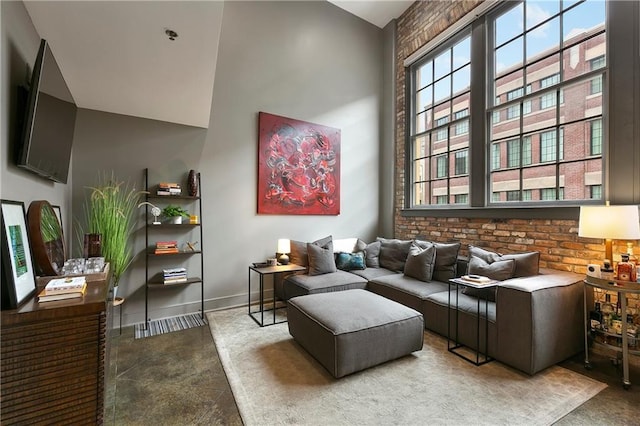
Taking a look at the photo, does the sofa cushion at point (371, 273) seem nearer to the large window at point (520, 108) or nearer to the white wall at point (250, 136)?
the white wall at point (250, 136)

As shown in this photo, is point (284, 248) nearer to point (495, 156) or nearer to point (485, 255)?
point (485, 255)

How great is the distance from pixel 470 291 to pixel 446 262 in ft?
1.99

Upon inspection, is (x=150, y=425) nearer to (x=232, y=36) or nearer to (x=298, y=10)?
(x=232, y=36)

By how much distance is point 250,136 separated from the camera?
410 centimetres

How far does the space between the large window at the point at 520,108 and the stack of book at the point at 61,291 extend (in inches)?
160

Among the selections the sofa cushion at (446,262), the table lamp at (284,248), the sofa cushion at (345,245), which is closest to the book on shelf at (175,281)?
the table lamp at (284,248)

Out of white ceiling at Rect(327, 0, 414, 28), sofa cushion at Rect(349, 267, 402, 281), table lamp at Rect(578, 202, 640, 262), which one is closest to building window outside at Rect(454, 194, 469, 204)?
sofa cushion at Rect(349, 267, 402, 281)

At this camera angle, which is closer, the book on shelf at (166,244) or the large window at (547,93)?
the large window at (547,93)

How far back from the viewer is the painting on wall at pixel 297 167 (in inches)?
165

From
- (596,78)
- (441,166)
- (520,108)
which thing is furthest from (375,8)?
(596,78)

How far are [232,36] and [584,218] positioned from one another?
14.5 ft

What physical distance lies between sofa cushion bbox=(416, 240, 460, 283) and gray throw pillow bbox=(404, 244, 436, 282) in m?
0.08

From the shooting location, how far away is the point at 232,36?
12.9 ft

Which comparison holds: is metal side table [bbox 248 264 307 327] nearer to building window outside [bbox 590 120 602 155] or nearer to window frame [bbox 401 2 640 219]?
window frame [bbox 401 2 640 219]
